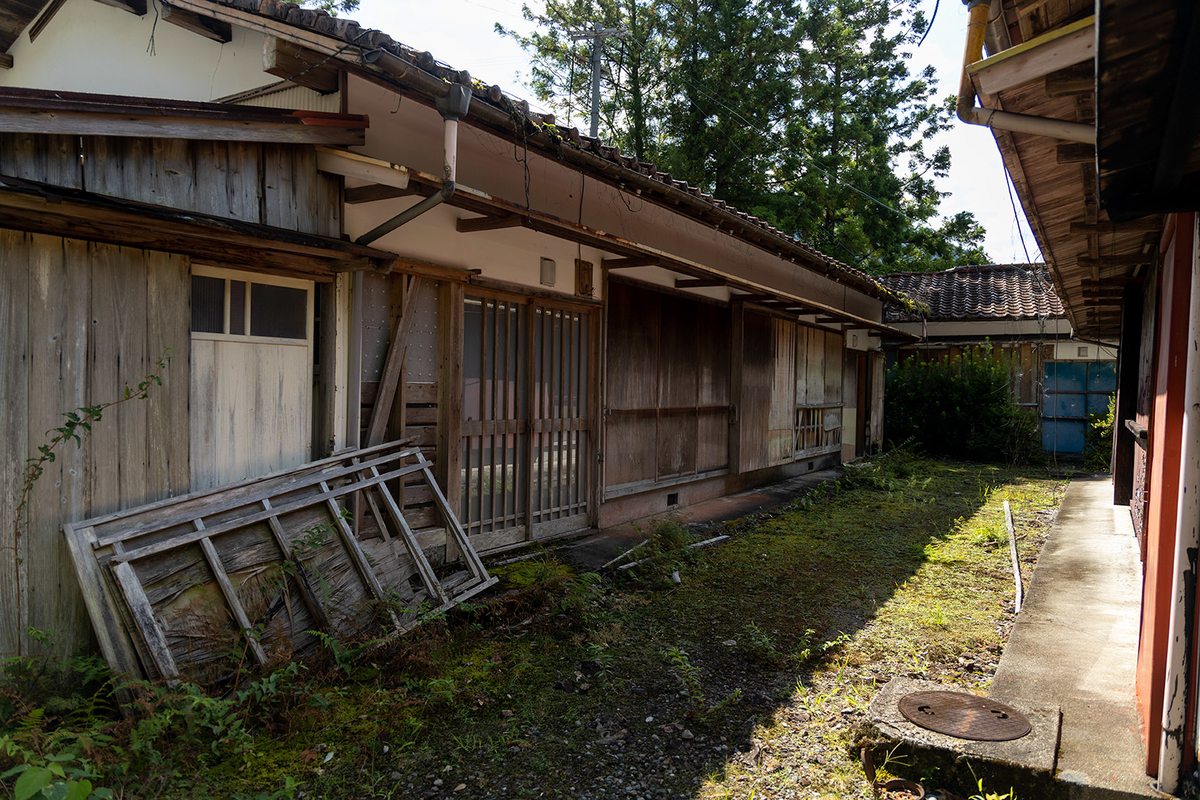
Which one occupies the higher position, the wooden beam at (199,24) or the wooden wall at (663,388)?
the wooden beam at (199,24)

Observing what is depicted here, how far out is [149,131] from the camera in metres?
3.84

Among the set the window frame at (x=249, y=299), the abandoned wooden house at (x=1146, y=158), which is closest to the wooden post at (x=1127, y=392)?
the abandoned wooden house at (x=1146, y=158)

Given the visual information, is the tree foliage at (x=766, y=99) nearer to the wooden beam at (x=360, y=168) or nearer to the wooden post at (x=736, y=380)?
the wooden post at (x=736, y=380)

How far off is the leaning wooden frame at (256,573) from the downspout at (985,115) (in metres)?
4.07

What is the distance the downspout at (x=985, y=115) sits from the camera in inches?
103

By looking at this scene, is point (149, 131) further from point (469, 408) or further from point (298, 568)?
point (469, 408)

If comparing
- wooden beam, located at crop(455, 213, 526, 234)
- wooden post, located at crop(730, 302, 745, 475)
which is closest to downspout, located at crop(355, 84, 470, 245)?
wooden beam, located at crop(455, 213, 526, 234)

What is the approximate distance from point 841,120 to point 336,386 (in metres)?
23.1

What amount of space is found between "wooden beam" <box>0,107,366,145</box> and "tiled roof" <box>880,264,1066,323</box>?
16634 mm

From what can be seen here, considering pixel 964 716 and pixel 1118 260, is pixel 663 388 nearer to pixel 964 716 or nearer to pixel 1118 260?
pixel 1118 260

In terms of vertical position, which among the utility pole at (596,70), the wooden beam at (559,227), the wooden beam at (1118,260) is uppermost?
the utility pole at (596,70)

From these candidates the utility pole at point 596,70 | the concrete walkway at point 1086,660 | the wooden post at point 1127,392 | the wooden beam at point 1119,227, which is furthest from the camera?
the utility pole at point 596,70

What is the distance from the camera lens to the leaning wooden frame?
349cm

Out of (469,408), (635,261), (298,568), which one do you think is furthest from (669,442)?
(298,568)
